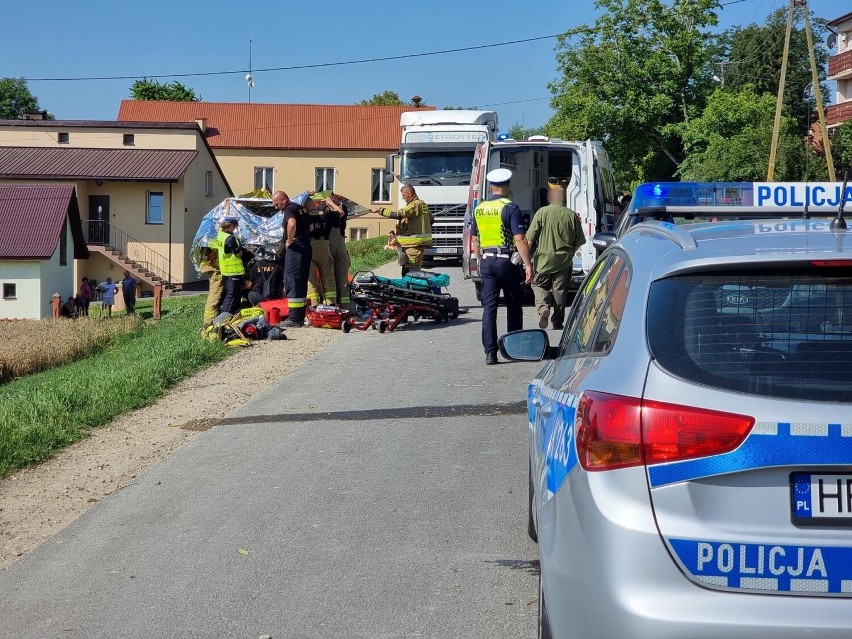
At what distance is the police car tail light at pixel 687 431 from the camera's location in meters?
2.65

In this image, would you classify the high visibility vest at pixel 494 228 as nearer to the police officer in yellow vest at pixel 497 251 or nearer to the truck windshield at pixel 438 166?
the police officer in yellow vest at pixel 497 251

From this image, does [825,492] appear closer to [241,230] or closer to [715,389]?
[715,389]

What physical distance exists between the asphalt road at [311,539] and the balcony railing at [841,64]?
192 feet

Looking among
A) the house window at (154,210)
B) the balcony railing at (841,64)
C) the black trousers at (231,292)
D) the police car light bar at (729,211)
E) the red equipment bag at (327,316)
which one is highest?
the balcony railing at (841,64)

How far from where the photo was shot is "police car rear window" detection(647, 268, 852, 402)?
273cm

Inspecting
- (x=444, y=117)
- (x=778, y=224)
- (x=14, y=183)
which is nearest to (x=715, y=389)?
(x=778, y=224)

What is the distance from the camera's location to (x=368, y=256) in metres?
32.8

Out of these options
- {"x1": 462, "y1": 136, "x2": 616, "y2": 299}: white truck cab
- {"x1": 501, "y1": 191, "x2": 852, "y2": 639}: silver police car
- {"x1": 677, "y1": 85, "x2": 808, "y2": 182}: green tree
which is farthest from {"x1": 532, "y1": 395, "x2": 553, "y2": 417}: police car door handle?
{"x1": 677, "y1": 85, "x2": 808, "y2": 182}: green tree

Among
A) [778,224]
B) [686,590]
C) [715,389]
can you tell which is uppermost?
[778,224]

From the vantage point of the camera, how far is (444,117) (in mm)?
26469

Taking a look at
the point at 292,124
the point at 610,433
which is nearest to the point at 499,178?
the point at 610,433

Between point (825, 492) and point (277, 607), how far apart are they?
295 cm

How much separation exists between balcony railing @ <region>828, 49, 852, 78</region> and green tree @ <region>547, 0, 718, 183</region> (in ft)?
41.0

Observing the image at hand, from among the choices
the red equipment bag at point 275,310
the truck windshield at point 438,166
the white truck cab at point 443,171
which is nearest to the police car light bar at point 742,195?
the red equipment bag at point 275,310
